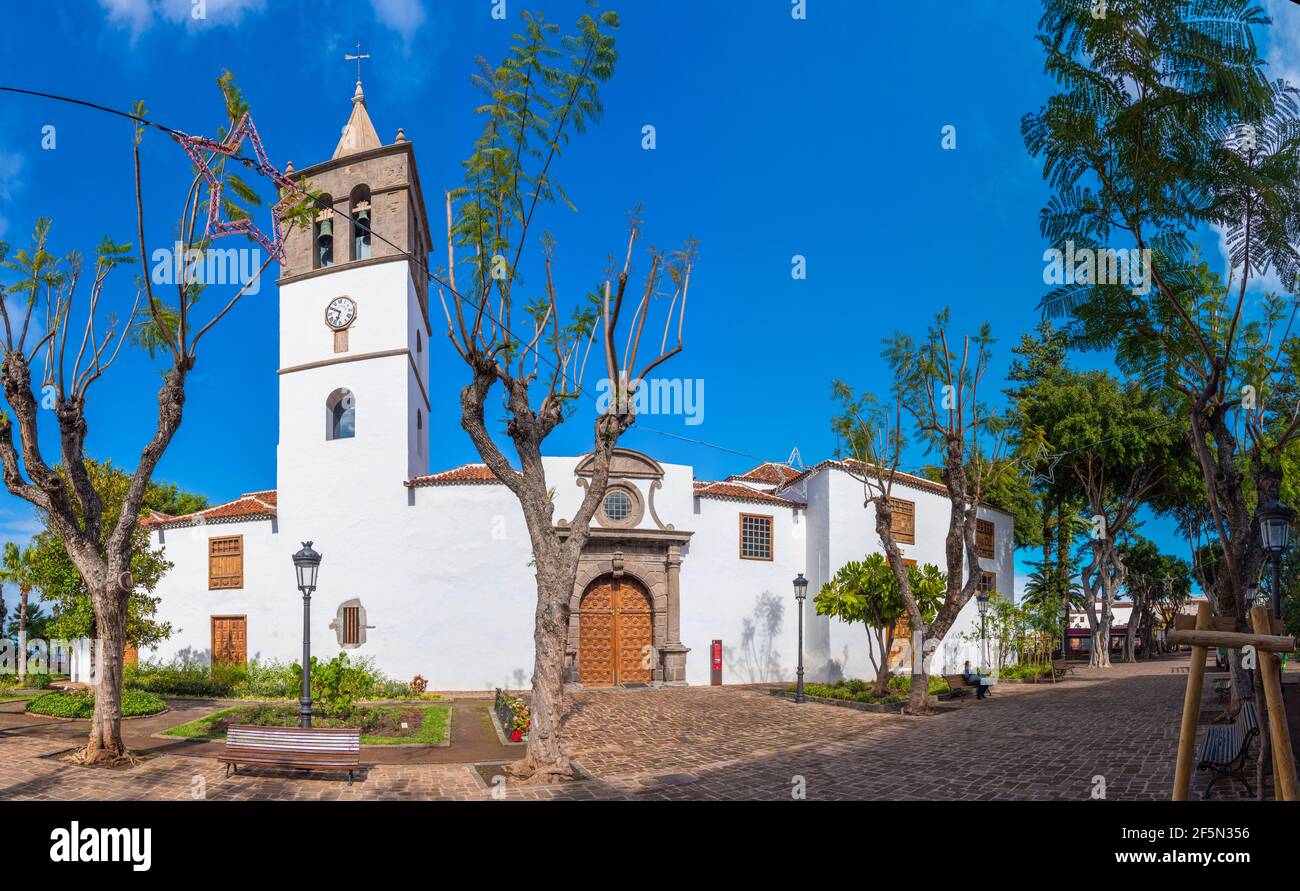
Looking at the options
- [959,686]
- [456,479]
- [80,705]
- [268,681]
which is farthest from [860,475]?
[80,705]

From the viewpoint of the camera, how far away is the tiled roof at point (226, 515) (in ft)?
70.4

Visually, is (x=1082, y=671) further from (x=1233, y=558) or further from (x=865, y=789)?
(x=865, y=789)

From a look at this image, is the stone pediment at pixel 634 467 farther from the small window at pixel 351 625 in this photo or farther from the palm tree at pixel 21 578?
the palm tree at pixel 21 578

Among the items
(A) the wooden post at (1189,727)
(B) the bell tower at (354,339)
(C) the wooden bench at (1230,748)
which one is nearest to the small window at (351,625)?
(B) the bell tower at (354,339)

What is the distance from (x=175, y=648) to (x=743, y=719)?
16.1 m

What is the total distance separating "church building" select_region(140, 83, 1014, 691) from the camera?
20.4 m

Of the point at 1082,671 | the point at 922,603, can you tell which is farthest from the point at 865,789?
the point at 1082,671

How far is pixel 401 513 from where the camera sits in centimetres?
2064

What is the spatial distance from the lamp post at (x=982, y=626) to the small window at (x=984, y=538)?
78.3 inches

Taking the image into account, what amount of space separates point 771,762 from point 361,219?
19025mm

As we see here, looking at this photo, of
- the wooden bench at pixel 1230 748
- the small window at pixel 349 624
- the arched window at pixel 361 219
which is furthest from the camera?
the arched window at pixel 361 219

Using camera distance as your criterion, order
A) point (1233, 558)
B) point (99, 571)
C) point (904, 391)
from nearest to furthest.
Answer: point (1233, 558) < point (99, 571) < point (904, 391)

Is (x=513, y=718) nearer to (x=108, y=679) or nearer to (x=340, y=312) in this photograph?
(x=108, y=679)

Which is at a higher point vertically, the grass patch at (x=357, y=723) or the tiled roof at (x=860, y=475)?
the tiled roof at (x=860, y=475)
